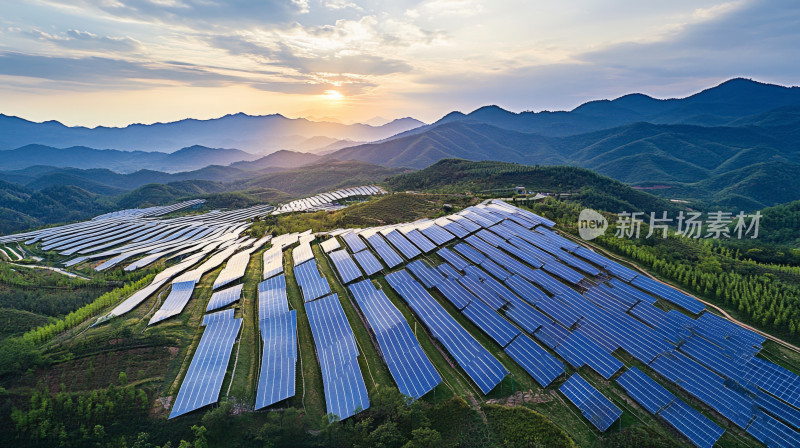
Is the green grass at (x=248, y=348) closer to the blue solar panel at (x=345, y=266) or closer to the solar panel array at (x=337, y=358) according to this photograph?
the solar panel array at (x=337, y=358)

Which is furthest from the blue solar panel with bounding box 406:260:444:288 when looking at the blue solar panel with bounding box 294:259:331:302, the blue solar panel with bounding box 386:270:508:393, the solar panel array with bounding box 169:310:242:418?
the solar panel array with bounding box 169:310:242:418

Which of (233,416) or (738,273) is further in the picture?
(738,273)

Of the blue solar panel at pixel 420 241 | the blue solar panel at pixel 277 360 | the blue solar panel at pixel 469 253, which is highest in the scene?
the blue solar panel at pixel 420 241

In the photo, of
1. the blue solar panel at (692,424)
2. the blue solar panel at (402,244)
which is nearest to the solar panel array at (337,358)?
the blue solar panel at (402,244)

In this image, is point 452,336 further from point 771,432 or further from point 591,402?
point 771,432

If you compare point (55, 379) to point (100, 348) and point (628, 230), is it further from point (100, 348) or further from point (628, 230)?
point (628, 230)

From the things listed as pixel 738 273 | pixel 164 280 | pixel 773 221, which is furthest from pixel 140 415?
pixel 773 221

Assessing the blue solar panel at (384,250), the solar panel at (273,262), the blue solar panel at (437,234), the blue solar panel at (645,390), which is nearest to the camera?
the blue solar panel at (645,390)

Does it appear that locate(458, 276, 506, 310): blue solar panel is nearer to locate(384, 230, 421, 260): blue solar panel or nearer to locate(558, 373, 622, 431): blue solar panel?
locate(384, 230, 421, 260): blue solar panel
